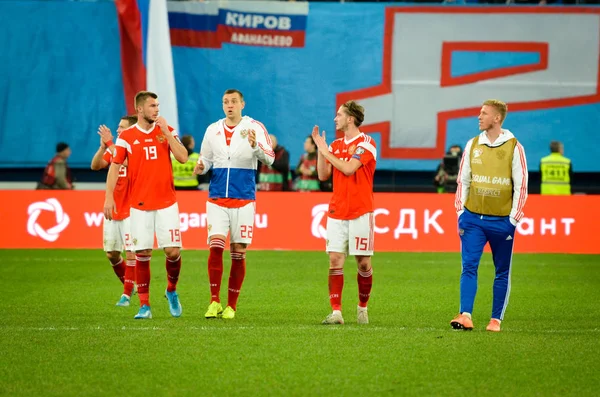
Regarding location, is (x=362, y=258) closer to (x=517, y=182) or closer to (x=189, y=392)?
(x=517, y=182)

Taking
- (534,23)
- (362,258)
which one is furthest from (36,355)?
(534,23)

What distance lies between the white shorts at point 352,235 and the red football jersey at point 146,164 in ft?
5.43

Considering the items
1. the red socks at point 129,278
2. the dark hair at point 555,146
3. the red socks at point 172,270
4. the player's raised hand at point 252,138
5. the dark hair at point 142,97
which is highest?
the dark hair at point 555,146

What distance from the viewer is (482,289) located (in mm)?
13852

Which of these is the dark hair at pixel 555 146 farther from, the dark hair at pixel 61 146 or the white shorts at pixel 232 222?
the white shorts at pixel 232 222

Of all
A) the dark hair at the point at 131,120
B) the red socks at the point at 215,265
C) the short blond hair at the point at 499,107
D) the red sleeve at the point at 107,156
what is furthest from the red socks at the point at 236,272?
the short blond hair at the point at 499,107

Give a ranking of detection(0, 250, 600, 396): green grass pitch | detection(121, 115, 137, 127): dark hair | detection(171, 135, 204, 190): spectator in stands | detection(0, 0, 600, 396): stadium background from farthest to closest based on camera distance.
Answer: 1. detection(171, 135, 204, 190): spectator in stands
2. detection(121, 115, 137, 127): dark hair
3. detection(0, 0, 600, 396): stadium background
4. detection(0, 250, 600, 396): green grass pitch

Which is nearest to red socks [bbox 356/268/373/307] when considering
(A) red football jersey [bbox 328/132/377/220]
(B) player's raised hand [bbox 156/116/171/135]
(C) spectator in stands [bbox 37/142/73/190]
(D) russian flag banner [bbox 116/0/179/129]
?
(A) red football jersey [bbox 328/132/377/220]

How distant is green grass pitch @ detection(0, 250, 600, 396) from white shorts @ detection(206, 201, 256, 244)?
0.84 meters

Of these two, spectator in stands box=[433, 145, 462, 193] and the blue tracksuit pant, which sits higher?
spectator in stands box=[433, 145, 462, 193]

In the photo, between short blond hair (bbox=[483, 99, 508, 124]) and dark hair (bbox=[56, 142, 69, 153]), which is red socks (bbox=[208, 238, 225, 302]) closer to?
short blond hair (bbox=[483, 99, 508, 124])

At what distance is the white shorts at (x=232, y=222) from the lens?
10.3 metres

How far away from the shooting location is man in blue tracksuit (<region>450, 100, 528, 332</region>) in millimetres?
9258

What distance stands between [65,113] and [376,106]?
272 inches
